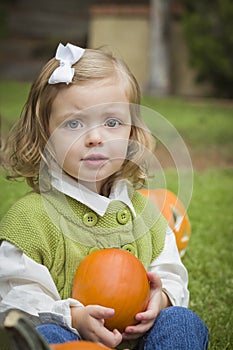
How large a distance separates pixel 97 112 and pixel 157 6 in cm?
1209

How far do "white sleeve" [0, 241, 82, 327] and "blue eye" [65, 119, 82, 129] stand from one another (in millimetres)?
445

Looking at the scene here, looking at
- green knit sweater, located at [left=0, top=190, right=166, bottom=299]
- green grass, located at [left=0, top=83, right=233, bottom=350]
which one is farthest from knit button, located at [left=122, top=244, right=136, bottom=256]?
green grass, located at [left=0, top=83, right=233, bottom=350]

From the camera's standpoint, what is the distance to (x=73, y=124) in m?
2.44

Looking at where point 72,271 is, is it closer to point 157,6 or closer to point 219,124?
point 219,124

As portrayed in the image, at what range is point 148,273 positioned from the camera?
246cm

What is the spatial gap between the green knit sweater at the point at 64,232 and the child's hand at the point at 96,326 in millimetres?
183

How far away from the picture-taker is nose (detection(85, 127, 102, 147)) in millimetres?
2398

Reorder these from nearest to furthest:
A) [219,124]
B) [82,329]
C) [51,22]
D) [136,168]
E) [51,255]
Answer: [82,329] → [51,255] → [136,168] → [219,124] → [51,22]

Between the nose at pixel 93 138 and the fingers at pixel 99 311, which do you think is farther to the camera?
the nose at pixel 93 138

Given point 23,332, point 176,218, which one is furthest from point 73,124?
point 176,218

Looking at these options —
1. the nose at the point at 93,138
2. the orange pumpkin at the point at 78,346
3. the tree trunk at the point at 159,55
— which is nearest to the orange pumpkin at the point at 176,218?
→ the nose at the point at 93,138

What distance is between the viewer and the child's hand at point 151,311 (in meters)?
2.36

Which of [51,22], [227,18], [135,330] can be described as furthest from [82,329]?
[51,22]

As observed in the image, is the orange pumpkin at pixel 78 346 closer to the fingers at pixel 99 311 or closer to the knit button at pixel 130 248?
the fingers at pixel 99 311
